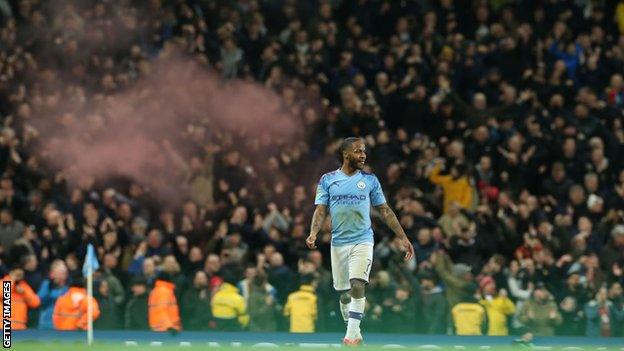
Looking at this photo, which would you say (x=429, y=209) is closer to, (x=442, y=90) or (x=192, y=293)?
Answer: (x=442, y=90)

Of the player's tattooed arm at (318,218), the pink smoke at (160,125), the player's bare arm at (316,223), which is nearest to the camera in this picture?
the player's bare arm at (316,223)

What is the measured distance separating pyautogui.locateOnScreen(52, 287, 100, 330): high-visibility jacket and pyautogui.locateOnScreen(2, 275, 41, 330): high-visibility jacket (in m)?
0.30

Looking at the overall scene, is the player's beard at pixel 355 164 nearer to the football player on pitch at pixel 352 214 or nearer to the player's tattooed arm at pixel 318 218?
the football player on pitch at pixel 352 214

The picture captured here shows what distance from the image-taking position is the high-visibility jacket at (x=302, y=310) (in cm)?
2184

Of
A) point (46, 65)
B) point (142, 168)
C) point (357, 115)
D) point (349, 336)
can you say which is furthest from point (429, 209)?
point (349, 336)

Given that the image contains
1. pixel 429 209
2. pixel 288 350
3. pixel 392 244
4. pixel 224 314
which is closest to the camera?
pixel 288 350

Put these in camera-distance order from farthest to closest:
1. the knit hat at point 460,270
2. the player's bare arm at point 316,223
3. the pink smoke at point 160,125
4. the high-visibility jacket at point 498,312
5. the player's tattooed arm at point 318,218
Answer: the pink smoke at point 160,125
the knit hat at point 460,270
the high-visibility jacket at point 498,312
the player's tattooed arm at point 318,218
the player's bare arm at point 316,223

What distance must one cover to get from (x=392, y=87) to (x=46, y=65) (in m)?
5.71

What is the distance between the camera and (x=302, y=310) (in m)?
22.0

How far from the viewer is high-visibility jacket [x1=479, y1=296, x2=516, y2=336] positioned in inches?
851

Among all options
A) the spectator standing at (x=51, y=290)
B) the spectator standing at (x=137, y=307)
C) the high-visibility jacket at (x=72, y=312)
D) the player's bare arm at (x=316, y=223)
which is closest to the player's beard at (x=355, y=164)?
the player's bare arm at (x=316, y=223)

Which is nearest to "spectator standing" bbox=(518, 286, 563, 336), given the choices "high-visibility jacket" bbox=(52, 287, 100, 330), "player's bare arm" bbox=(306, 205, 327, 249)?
"player's bare arm" bbox=(306, 205, 327, 249)

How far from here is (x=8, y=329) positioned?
18.2 m

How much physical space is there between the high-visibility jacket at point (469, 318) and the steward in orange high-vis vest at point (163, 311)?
11.5 feet
